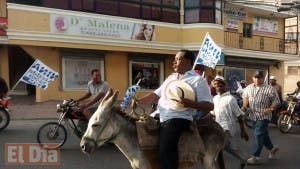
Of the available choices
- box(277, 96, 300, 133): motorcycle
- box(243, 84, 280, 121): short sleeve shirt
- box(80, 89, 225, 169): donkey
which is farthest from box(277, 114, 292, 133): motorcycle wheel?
box(80, 89, 225, 169): donkey

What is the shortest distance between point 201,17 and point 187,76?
20.8 meters

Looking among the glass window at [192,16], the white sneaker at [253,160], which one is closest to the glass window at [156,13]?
the glass window at [192,16]

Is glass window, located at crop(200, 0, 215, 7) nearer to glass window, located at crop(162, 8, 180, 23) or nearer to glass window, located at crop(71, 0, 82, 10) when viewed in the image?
glass window, located at crop(162, 8, 180, 23)

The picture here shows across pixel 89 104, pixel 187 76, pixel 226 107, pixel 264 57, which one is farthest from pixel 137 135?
pixel 264 57

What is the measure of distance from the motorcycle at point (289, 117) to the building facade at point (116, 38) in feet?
32.9

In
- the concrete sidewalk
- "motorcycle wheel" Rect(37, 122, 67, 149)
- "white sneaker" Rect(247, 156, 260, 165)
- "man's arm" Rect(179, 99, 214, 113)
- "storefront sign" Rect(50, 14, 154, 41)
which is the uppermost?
"storefront sign" Rect(50, 14, 154, 41)

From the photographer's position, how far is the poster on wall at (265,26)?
98.6ft

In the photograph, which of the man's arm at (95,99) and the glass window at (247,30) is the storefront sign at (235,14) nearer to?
the glass window at (247,30)

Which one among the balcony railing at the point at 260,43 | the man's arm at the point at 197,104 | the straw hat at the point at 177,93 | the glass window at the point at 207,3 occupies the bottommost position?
the man's arm at the point at 197,104

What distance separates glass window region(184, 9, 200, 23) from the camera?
2497 cm

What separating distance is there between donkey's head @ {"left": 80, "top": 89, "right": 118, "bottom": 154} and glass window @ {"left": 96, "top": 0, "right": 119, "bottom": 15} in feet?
59.3

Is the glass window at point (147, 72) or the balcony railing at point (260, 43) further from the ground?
the balcony railing at point (260, 43)

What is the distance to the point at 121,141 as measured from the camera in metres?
4.46

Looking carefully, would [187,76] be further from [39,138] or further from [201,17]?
[201,17]
